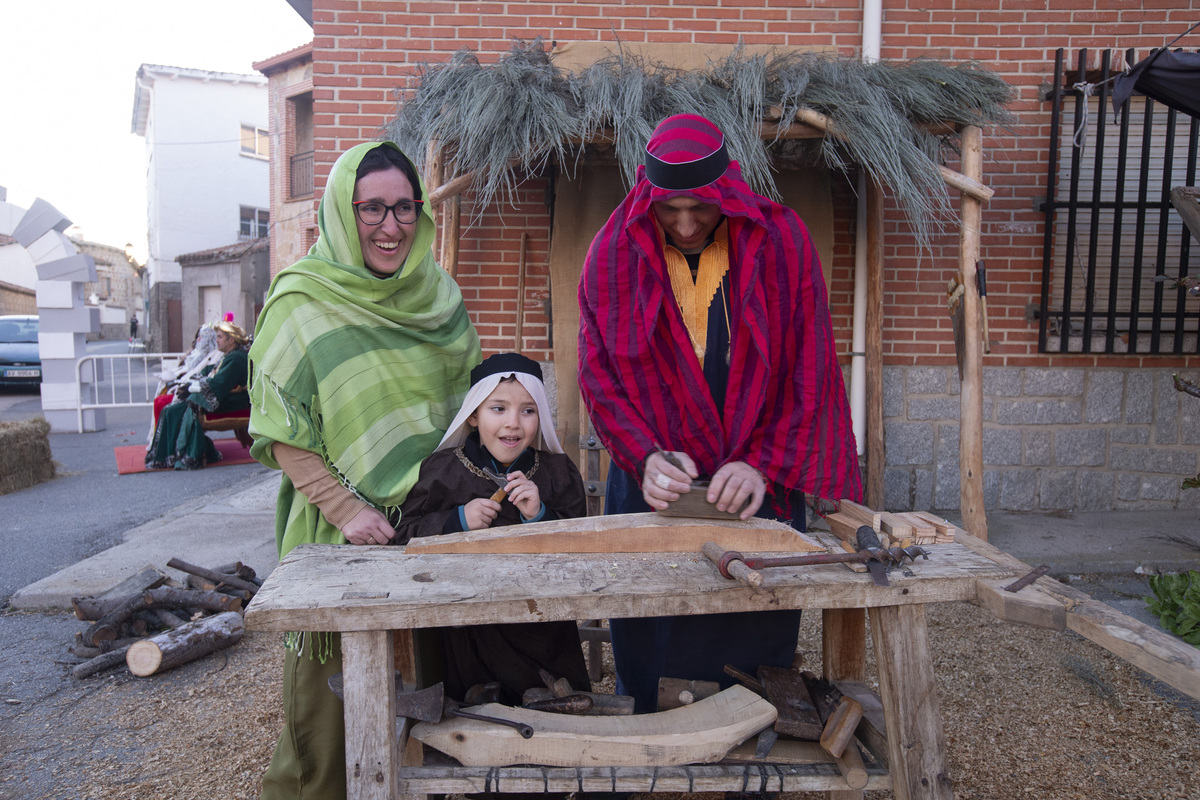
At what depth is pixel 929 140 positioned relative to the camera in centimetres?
402

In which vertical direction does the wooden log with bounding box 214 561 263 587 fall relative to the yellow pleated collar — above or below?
below

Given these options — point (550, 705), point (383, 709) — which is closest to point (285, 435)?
point (383, 709)

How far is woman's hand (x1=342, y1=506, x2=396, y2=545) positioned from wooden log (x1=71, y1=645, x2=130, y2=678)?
1.96 meters

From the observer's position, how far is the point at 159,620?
3.60 meters

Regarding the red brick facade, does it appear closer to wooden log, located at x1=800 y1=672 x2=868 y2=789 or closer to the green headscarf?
the green headscarf

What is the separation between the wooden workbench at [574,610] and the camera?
5.13 feet

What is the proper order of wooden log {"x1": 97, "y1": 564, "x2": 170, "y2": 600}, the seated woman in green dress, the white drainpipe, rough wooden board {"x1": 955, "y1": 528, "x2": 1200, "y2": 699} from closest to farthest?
rough wooden board {"x1": 955, "y1": 528, "x2": 1200, "y2": 699}
wooden log {"x1": 97, "y1": 564, "x2": 170, "y2": 600}
the white drainpipe
the seated woman in green dress

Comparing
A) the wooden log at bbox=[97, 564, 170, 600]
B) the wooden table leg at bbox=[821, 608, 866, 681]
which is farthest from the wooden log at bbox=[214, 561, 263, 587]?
the wooden table leg at bbox=[821, 608, 866, 681]

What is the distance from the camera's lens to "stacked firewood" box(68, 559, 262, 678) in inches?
126

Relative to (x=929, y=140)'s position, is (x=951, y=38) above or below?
above

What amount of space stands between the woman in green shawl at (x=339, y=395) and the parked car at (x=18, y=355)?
15.6 metres

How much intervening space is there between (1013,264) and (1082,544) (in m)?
1.88

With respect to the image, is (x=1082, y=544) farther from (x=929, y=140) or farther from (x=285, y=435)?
(x=285, y=435)

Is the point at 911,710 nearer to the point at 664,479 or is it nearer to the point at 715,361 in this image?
the point at 664,479
